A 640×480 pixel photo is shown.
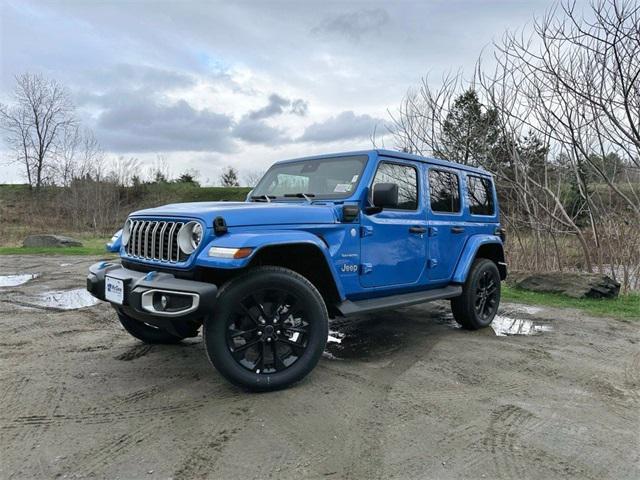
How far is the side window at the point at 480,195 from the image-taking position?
5719 millimetres

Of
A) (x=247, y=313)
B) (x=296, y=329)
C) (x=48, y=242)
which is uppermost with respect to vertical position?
(x=247, y=313)

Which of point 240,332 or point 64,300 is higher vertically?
point 240,332

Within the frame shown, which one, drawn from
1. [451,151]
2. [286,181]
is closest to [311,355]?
[286,181]

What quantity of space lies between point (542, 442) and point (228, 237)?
7.88ft

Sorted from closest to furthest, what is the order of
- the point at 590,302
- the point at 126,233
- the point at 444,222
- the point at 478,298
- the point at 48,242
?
the point at 126,233, the point at 444,222, the point at 478,298, the point at 590,302, the point at 48,242

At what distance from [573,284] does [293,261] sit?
623 cm

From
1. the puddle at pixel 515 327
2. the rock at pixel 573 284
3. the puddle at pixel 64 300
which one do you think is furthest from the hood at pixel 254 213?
the rock at pixel 573 284

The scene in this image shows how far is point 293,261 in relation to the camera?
394cm

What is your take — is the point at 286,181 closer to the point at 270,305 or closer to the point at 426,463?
the point at 270,305

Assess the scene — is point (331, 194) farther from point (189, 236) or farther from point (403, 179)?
point (189, 236)

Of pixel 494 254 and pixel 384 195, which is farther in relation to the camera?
pixel 494 254

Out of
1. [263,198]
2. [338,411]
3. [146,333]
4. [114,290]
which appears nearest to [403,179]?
[263,198]

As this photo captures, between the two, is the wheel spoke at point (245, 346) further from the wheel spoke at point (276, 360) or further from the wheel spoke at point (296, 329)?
the wheel spoke at point (296, 329)

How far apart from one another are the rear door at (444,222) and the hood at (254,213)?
60.0 inches
